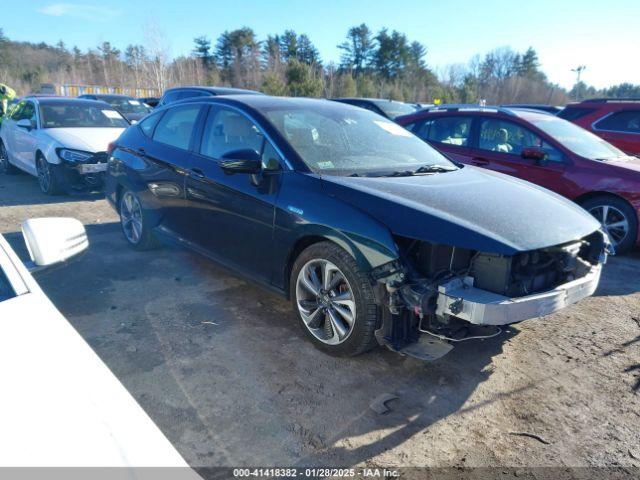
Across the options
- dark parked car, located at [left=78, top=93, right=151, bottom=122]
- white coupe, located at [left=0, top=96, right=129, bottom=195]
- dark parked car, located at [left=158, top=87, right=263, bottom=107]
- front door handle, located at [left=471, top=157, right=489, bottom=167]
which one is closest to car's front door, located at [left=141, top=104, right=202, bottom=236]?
white coupe, located at [left=0, top=96, right=129, bottom=195]

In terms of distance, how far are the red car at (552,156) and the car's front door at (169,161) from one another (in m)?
3.34

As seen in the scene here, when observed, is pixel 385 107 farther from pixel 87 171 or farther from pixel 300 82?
pixel 300 82

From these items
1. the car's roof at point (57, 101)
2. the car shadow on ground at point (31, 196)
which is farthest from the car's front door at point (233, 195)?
the car's roof at point (57, 101)

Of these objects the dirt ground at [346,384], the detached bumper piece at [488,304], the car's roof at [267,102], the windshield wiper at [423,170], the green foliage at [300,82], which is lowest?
the dirt ground at [346,384]

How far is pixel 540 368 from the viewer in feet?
10.9

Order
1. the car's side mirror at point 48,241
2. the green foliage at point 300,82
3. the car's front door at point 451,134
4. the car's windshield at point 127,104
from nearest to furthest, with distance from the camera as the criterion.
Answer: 1. the car's side mirror at point 48,241
2. the car's front door at point 451,134
3. the car's windshield at point 127,104
4. the green foliage at point 300,82

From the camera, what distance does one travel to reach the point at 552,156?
618 cm

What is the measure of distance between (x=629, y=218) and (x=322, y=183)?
450cm

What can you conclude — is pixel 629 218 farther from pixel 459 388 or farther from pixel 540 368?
pixel 459 388

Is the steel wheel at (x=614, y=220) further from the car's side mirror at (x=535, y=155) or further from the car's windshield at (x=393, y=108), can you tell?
the car's windshield at (x=393, y=108)

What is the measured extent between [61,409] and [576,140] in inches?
270

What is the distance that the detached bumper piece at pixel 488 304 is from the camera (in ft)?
8.69

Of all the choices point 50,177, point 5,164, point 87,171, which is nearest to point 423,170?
point 87,171

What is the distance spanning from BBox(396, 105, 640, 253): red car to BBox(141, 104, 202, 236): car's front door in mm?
3337
